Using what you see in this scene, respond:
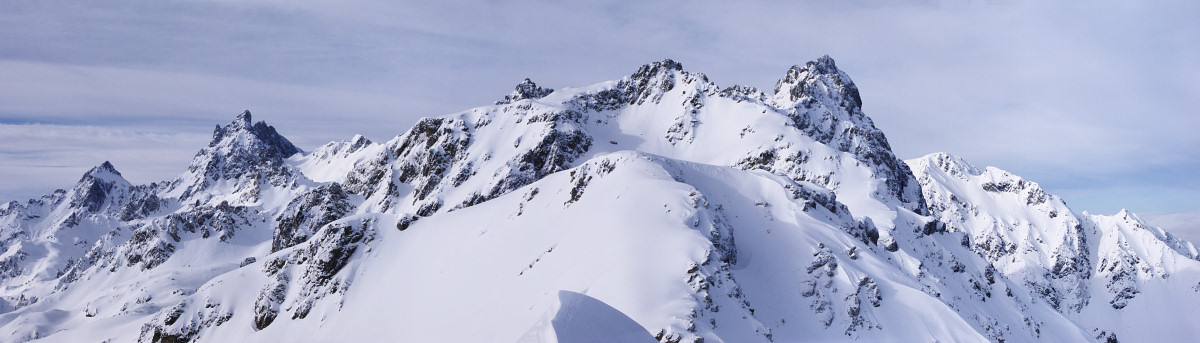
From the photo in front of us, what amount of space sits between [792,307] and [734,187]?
2229cm

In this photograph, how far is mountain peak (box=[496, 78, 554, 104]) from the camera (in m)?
162

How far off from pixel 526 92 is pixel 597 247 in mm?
110406

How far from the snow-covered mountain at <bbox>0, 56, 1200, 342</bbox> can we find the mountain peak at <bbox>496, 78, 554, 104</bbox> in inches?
45.4

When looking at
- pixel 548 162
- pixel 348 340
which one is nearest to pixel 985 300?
pixel 548 162

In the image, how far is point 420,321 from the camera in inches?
2621

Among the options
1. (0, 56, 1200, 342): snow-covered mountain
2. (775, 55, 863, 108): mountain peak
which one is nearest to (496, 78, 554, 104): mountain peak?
(0, 56, 1200, 342): snow-covered mountain

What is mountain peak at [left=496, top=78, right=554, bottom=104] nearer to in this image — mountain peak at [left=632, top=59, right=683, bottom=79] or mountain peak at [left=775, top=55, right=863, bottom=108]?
mountain peak at [left=632, top=59, right=683, bottom=79]

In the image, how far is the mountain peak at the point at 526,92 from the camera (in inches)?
6398

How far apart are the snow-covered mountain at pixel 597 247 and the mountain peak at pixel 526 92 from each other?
115cm

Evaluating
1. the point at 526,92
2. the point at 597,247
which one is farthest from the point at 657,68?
the point at 597,247

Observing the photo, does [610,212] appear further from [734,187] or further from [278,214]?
[278,214]

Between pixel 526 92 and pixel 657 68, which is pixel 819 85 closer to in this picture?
pixel 657 68

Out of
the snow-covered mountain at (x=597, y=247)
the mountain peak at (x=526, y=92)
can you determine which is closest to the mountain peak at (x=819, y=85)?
the snow-covered mountain at (x=597, y=247)

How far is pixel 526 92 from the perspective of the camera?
164m
